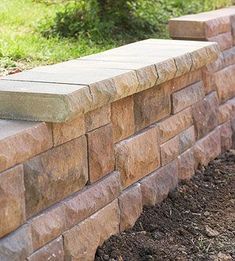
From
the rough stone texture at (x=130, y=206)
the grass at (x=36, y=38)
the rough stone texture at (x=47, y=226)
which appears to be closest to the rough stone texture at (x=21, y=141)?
the rough stone texture at (x=47, y=226)

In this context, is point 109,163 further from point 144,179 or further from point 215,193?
point 215,193

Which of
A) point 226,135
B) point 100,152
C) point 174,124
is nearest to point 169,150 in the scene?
point 174,124

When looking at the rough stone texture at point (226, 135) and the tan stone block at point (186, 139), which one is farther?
the rough stone texture at point (226, 135)

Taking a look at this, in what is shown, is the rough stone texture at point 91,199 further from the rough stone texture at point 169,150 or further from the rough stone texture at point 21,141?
the rough stone texture at point 169,150

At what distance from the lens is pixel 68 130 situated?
3561mm

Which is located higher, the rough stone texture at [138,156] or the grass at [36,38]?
the grass at [36,38]

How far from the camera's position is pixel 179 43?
5211 mm

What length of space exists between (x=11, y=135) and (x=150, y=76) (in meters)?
1.27

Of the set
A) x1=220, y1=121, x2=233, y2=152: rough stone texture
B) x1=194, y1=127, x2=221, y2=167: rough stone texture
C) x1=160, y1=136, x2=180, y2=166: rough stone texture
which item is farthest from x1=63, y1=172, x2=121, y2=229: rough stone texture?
x1=220, y1=121, x2=233, y2=152: rough stone texture

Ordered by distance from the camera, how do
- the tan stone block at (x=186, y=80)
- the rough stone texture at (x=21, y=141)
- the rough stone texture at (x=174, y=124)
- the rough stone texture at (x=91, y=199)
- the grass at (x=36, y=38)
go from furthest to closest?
the grass at (x=36, y=38), the tan stone block at (x=186, y=80), the rough stone texture at (x=174, y=124), the rough stone texture at (x=91, y=199), the rough stone texture at (x=21, y=141)

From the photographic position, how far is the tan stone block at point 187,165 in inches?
195

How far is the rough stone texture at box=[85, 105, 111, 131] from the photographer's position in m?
3.74

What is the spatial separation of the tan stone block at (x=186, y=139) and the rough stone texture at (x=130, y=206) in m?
0.74

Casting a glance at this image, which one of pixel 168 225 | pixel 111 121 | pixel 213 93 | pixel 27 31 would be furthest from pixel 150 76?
pixel 27 31
